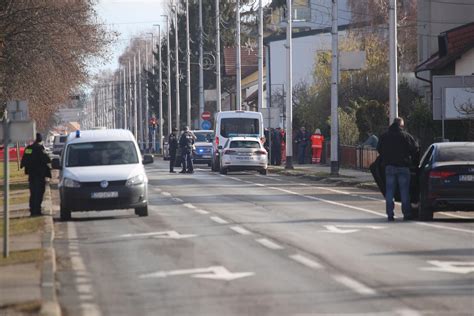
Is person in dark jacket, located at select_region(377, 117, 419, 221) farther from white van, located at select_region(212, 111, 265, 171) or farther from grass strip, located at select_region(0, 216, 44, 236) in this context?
white van, located at select_region(212, 111, 265, 171)

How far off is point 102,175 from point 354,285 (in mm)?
12484

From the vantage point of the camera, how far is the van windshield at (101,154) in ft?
87.7

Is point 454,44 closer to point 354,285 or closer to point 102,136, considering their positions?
point 102,136

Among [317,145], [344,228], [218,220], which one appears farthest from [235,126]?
[344,228]

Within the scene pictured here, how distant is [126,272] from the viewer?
15297 millimetres

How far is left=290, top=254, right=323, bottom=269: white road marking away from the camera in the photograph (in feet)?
51.0

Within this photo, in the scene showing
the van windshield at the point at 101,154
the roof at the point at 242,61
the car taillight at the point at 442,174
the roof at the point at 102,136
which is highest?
the roof at the point at 242,61

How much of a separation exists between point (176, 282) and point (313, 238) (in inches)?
226

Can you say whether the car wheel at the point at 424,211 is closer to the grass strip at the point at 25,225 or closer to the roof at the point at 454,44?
the grass strip at the point at 25,225

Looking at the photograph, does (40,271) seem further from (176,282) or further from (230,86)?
(230,86)

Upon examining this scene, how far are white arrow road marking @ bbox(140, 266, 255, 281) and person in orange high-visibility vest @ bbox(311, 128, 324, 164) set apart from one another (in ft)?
149

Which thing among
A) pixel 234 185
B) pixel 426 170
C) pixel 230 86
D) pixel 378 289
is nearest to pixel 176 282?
pixel 378 289

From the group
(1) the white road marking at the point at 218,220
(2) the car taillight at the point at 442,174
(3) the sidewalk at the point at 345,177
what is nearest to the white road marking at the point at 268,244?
(1) the white road marking at the point at 218,220

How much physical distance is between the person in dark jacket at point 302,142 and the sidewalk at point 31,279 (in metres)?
41.1
